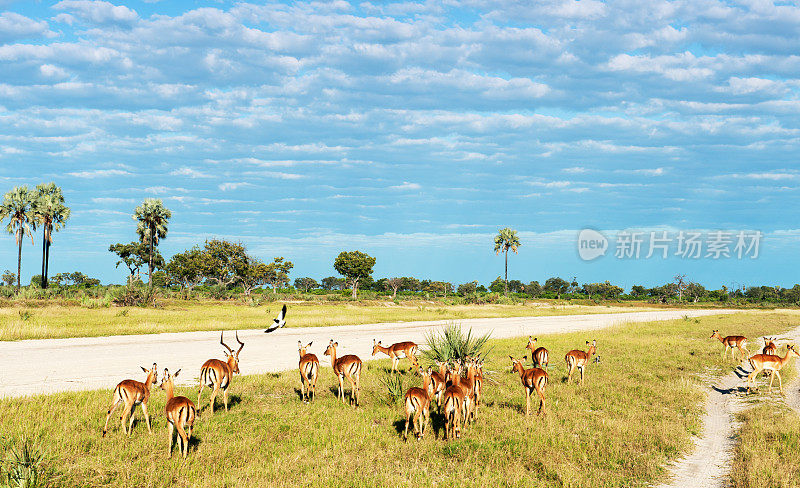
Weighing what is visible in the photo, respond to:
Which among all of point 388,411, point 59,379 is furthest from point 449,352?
point 59,379

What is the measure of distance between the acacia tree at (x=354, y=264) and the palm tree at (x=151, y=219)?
3921 centimetres

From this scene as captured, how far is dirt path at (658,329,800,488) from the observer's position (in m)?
8.69

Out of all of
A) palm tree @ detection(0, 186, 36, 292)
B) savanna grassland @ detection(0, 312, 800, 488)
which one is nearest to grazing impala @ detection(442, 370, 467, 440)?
savanna grassland @ detection(0, 312, 800, 488)

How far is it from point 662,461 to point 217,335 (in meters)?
25.7

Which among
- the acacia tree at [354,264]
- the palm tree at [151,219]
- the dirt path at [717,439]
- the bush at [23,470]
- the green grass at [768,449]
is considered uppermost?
the palm tree at [151,219]

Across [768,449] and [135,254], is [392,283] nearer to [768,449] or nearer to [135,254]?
[135,254]

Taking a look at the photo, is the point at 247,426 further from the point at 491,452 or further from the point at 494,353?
the point at 494,353

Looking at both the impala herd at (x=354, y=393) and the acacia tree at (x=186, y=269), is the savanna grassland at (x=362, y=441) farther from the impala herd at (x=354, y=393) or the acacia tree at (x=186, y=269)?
the acacia tree at (x=186, y=269)

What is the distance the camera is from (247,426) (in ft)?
34.3

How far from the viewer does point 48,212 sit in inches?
2911

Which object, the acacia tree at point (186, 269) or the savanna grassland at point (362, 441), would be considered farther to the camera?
the acacia tree at point (186, 269)

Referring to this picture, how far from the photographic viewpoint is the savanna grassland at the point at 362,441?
8.06 m

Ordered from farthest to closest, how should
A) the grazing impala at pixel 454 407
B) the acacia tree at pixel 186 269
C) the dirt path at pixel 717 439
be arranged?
1. the acacia tree at pixel 186 269
2. the grazing impala at pixel 454 407
3. the dirt path at pixel 717 439

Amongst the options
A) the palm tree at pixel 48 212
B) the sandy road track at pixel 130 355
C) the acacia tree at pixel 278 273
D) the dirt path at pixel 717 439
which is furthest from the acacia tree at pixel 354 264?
the dirt path at pixel 717 439
